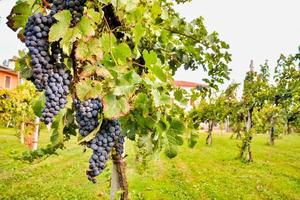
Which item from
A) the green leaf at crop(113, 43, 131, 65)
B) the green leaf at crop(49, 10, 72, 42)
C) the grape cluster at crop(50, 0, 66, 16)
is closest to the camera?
the green leaf at crop(49, 10, 72, 42)

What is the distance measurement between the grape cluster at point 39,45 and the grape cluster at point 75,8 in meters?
0.10

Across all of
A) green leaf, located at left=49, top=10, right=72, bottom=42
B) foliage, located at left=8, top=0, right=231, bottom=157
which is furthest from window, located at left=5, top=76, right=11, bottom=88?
green leaf, located at left=49, top=10, right=72, bottom=42

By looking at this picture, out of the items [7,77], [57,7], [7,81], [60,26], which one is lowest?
[60,26]

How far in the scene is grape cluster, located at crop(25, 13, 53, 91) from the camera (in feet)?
4.89

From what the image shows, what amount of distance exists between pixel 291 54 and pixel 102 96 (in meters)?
20.6

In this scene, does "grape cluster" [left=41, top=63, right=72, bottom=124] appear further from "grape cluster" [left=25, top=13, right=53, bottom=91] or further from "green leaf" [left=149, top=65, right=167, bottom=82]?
"green leaf" [left=149, top=65, right=167, bottom=82]

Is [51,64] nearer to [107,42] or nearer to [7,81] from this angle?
[107,42]

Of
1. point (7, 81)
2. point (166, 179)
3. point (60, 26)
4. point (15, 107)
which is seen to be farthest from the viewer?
point (7, 81)

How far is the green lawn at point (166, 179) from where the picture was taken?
10.6 meters

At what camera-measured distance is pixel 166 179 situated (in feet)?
41.8

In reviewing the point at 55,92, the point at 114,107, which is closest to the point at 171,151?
the point at 114,107

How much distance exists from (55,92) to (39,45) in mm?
212

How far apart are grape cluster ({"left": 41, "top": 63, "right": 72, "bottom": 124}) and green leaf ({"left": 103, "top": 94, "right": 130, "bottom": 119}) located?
194mm

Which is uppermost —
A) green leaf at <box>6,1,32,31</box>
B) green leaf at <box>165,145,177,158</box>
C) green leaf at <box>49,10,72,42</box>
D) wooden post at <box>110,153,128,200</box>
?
green leaf at <box>6,1,32,31</box>
